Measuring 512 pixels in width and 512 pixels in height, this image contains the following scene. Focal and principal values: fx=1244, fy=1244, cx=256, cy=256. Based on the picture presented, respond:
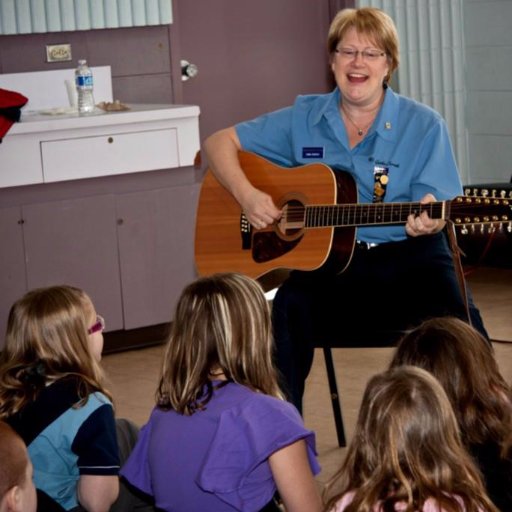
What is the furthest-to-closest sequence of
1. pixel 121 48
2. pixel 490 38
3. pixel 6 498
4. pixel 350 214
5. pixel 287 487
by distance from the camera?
pixel 490 38 < pixel 121 48 < pixel 350 214 < pixel 287 487 < pixel 6 498

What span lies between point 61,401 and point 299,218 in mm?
1094

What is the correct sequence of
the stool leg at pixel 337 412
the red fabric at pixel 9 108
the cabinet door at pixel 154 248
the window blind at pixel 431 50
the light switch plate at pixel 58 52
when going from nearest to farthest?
the stool leg at pixel 337 412
the red fabric at pixel 9 108
the cabinet door at pixel 154 248
the light switch plate at pixel 58 52
the window blind at pixel 431 50

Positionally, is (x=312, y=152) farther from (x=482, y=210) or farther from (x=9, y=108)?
(x=9, y=108)

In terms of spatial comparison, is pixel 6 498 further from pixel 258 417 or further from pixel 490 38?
pixel 490 38

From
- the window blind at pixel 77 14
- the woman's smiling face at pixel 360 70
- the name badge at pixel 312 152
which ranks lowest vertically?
the name badge at pixel 312 152

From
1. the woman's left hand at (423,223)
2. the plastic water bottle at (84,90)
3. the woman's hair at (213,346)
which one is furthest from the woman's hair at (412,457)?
the plastic water bottle at (84,90)

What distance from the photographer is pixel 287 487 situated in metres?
2.31

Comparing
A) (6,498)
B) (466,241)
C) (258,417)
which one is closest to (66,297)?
(258,417)

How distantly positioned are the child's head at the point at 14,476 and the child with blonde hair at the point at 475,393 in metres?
0.72

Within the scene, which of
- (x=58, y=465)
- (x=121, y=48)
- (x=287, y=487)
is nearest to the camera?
(x=287, y=487)

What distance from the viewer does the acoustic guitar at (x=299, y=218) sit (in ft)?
10.3

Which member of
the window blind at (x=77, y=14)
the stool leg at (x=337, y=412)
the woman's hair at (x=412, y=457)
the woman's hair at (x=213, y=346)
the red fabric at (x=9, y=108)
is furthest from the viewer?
the window blind at (x=77, y=14)

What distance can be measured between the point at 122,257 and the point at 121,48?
1.02 m

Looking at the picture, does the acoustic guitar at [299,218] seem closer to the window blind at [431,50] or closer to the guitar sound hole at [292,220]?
the guitar sound hole at [292,220]
